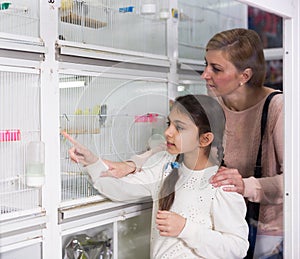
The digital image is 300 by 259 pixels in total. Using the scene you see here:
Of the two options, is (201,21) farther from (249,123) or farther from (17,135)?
(17,135)

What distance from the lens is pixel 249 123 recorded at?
170cm

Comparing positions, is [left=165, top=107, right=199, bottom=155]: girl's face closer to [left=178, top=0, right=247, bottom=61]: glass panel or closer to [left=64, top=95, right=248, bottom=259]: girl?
[left=64, top=95, right=248, bottom=259]: girl

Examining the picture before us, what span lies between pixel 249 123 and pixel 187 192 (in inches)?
15.3

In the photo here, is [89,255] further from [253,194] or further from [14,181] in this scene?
[253,194]

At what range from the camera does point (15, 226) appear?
1.21 m

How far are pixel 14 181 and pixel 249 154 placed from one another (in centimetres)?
85

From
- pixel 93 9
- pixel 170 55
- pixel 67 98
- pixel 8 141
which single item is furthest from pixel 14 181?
pixel 170 55

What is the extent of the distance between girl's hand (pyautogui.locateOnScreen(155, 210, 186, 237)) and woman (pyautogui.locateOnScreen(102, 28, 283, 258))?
263 millimetres

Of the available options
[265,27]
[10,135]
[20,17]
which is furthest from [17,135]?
[265,27]

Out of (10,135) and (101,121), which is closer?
(10,135)

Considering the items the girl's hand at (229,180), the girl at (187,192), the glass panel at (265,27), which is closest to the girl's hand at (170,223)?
the girl at (187,192)

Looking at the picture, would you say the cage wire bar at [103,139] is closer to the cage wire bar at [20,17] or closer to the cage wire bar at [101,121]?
the cage wire bar at [101,121]

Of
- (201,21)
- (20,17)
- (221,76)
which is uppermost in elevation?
(201,21)

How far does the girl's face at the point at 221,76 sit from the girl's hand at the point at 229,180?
27cm
